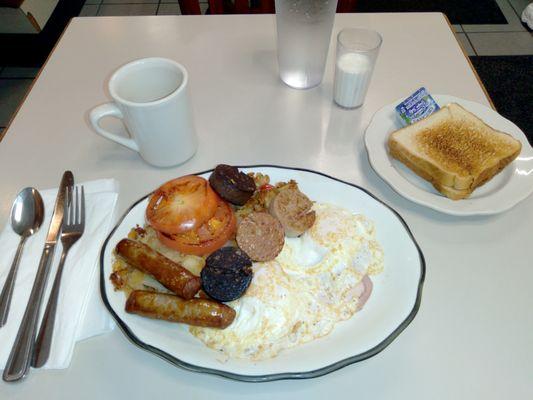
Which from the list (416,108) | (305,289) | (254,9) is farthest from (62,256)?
(254,9)

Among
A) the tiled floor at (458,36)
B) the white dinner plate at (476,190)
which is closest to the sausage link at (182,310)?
the white dinner plate at (476,190)

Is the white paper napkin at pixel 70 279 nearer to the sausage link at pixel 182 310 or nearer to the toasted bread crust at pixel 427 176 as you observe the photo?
the sausage link at pixel 182 310

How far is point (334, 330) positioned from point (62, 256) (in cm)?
70

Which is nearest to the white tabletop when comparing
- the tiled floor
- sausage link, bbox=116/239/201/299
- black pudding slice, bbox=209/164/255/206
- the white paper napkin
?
the white paper napkin

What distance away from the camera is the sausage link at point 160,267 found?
0.89 metres

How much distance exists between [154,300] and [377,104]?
1024 mm

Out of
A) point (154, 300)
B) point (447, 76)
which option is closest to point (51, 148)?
point (154, 300)

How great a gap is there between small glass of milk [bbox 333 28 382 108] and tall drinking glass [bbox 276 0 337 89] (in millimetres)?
79

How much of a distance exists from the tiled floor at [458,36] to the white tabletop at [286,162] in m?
1.50

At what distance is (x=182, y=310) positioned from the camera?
86 cm

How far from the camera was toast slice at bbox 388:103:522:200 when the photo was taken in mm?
1151

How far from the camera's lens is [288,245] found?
1.01 metres

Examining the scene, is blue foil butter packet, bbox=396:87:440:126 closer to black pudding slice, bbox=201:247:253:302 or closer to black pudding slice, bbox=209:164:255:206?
black pudding slice, bbox=209:164:255:206

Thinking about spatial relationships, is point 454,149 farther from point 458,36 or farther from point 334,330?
point 458,36
